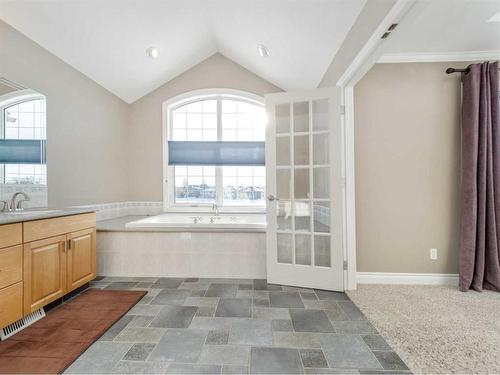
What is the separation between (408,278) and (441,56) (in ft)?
7.61

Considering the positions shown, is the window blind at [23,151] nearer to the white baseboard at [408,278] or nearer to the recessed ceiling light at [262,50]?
the recessed ceiling light at [262,50]

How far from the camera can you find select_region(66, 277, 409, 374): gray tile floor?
1.39m

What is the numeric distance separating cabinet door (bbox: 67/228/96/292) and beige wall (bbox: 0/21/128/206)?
0.61 m

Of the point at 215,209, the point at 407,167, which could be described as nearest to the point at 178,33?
the point at 215,209

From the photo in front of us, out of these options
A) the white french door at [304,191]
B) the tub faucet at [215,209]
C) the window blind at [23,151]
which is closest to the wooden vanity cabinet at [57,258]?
the window blind at [23,151]

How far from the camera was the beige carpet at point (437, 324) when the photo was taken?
1.44 m

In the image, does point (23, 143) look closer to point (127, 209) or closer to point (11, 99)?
point (11, 99)

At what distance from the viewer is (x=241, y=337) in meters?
1.65

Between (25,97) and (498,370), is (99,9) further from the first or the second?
(498,370)

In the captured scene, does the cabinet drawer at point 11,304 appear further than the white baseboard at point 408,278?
No

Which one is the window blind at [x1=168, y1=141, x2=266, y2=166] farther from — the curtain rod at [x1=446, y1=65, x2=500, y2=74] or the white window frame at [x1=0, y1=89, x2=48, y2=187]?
the curtain rod at [x1=446, y1=65, x2=500, y2=74]

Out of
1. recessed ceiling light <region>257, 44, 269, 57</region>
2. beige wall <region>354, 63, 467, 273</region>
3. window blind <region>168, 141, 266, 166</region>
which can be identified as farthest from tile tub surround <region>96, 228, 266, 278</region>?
recessed ceiling light <region>257, 44, 269, 57</region>

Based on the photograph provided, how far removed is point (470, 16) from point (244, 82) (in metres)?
2.64

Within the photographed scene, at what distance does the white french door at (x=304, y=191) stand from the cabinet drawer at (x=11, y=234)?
2.03 m
